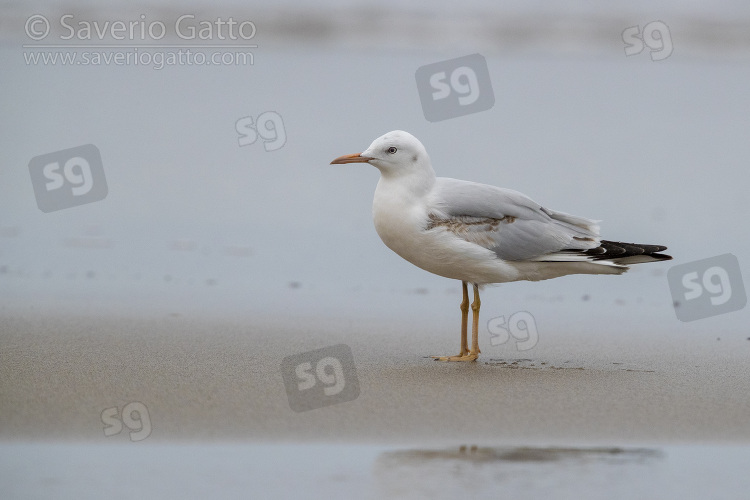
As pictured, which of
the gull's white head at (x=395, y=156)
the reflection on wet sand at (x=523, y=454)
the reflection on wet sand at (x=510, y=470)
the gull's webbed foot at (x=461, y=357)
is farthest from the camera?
the gull's white head at (x=395, y=156)

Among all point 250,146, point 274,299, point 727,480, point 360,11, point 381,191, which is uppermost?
point 360,11

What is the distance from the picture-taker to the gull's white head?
5.42 m

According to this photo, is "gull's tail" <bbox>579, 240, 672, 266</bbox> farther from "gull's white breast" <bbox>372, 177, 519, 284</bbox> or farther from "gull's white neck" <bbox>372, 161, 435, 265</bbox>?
"gull's white neck" <bbox>372, 161, 435, 265</bbox>

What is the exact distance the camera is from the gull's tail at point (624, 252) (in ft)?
17.9

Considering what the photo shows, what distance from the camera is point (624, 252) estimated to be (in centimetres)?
548

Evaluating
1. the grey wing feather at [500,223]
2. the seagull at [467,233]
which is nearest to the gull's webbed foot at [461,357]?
the seagull at [467,233]

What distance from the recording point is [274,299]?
6641mm

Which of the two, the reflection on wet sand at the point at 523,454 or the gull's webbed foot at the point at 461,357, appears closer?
the reflection on wet sand at the point at 523,454

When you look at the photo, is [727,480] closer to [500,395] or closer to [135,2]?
[500,395]

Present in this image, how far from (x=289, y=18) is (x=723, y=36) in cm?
664

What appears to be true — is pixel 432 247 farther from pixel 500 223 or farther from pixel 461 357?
pixel 461 357

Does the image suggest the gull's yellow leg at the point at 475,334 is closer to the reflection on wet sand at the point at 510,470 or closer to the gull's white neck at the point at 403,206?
the gull's white neck at the point at 403,206

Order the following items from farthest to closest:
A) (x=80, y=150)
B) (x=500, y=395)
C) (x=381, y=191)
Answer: (x=80, y=150) → (x=381, y=191) → (x=500, y=395)

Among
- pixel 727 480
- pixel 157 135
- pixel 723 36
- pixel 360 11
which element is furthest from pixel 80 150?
pixel 723 36
